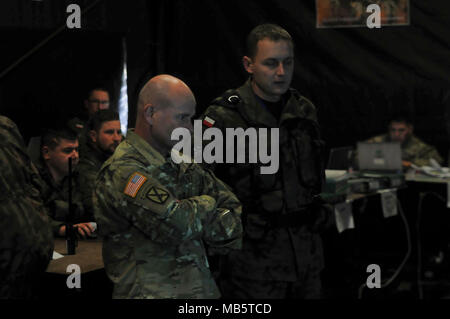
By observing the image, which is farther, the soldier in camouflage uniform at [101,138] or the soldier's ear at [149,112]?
the soldier in camouflage uniform at [101,138]

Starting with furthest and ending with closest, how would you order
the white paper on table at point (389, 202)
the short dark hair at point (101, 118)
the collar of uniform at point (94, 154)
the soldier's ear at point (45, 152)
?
the white paper on table at point (389, 202), the short dark hair at point (101, 118), the collar of uniform at point (94, 154), the soldier's ear at point (45, 152)

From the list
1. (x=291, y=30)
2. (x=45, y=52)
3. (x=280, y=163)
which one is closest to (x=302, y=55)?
(x=291, y=30)

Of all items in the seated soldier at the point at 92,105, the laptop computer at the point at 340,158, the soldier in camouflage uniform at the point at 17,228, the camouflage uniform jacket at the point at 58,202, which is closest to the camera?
the soldier in camouflage uniform at the point at 17,228

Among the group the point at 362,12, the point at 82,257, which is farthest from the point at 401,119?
the point at 82,257

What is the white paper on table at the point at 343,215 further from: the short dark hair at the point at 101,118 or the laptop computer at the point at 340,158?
the short dark hair at the point at 101,118

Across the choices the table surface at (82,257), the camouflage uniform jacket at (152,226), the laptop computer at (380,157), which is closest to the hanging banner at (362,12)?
the laptop computer at (380,157)

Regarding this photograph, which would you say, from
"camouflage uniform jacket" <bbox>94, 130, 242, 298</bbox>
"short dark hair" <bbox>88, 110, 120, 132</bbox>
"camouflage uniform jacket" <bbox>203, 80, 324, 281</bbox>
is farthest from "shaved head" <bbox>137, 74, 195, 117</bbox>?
"short dark hair" <bbox>88, 110, 120, 132</bbox>

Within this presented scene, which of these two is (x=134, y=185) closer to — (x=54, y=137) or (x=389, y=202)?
(x=54, y=137)

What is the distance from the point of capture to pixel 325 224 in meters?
2.88

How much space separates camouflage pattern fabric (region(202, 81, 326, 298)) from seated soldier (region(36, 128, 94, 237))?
39.6 inches

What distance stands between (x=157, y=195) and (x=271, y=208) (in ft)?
3.10

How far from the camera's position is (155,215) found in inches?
76.7

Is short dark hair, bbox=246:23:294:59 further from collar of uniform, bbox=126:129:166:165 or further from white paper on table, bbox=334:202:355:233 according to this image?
white paper on table, bbox=334:202:355:233

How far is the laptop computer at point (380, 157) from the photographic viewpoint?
496 centimetres
